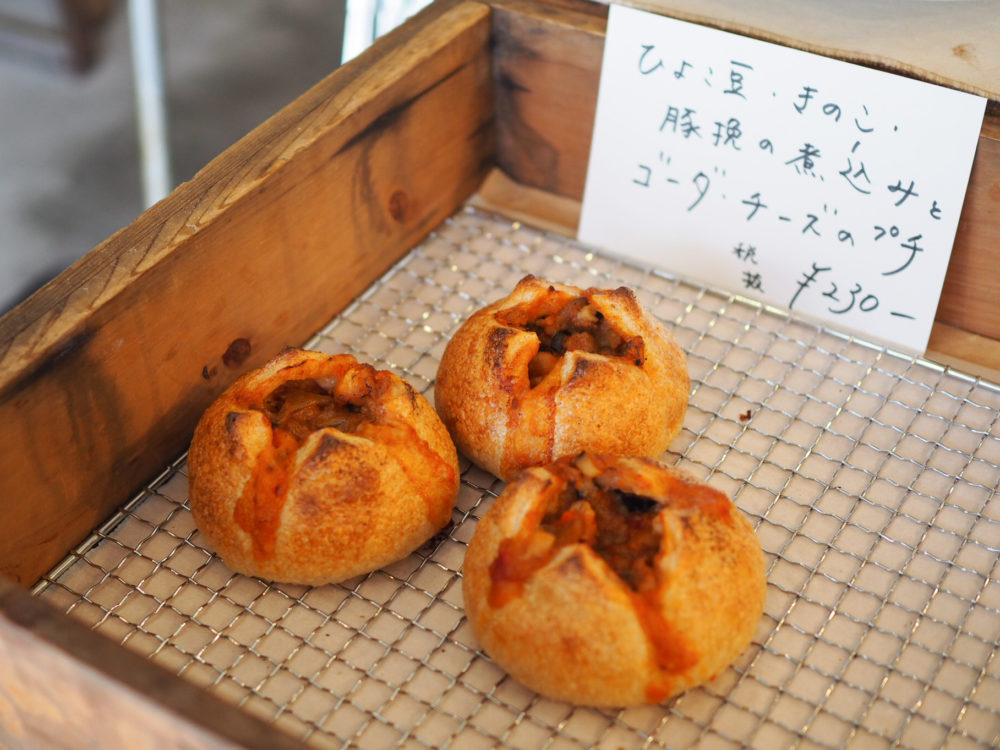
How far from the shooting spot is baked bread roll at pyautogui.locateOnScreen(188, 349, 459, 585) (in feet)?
3.55

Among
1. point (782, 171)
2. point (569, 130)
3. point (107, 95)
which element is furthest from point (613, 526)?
point (107, 95)

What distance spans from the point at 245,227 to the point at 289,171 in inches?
3.8

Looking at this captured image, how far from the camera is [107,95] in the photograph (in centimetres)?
329

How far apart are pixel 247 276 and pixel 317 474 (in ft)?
1.17

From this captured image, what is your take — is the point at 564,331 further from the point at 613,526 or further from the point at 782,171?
the point at 782,171

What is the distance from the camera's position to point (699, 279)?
1562mm

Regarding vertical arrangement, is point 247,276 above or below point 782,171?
below

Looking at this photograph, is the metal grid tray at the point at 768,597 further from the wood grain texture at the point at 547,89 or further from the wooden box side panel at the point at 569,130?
the wood grain texture at the point at 547,89

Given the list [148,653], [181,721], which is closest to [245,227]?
[148,653]

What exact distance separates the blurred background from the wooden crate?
1.37m

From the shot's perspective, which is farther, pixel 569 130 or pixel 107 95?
pixel 107 95

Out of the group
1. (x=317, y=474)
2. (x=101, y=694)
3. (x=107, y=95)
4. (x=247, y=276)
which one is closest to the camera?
(x=101, y=694)

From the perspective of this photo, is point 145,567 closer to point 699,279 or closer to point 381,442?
point 381,442

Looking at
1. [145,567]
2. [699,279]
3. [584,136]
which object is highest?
[584,136]
